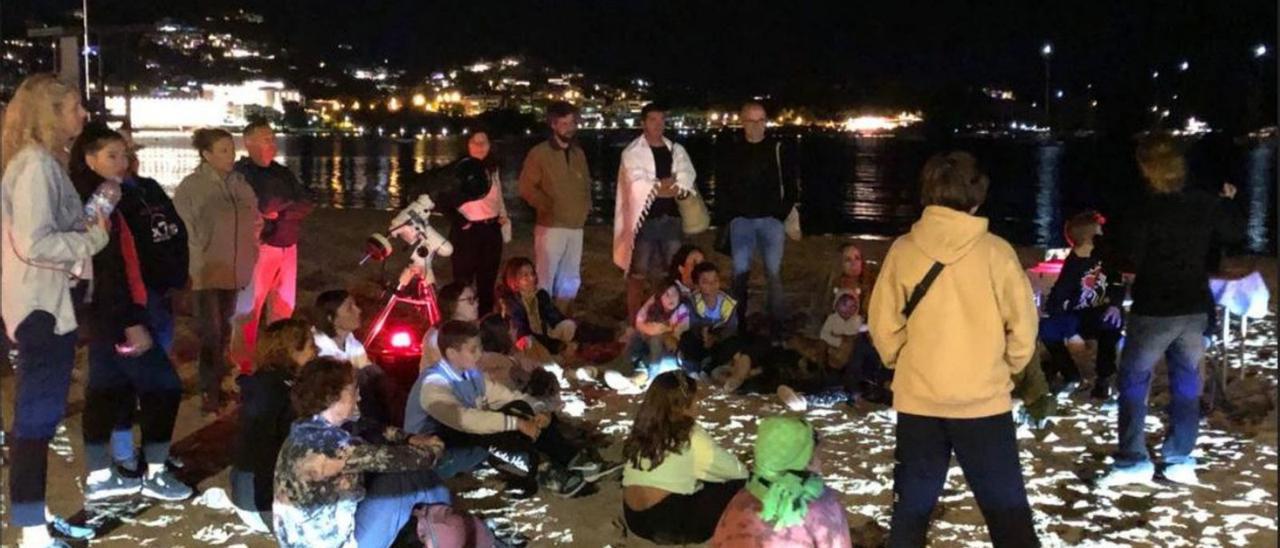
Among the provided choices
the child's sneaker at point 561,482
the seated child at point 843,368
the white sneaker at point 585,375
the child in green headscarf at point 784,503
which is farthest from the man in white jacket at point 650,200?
the child in green headscarf at point 784,503

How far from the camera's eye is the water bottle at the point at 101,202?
4277 mm

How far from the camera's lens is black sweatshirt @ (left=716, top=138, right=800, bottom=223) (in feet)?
25.7

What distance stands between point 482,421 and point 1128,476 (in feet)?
10.3

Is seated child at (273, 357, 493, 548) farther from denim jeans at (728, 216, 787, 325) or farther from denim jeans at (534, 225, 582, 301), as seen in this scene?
denim jeans at (728, 216, 787, 325)

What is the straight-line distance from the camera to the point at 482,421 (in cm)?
493

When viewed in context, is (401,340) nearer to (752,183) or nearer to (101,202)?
(101,202)

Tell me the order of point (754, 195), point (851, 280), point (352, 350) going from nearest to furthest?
1. point (352, 350)
2. point (851, 280)
3. point (754, 195)

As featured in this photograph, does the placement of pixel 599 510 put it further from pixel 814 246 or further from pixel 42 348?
pixel 814 246

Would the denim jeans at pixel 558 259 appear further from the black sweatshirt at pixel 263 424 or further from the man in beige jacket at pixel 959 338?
the man in beige jacket at pixel 959 338

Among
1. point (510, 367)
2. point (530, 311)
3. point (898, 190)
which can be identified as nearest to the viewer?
point (510, 367)

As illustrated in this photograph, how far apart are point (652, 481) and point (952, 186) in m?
1.71

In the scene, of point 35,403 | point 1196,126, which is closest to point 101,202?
point 35,403

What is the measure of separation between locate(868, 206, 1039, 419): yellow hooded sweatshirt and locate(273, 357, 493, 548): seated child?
172 centimetres

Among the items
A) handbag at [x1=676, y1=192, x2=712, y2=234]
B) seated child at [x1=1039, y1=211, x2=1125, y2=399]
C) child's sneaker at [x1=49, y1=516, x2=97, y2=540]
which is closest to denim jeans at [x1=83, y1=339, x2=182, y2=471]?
child's sneaker at [x1=49, y1=516, x2=97, y2=540]
